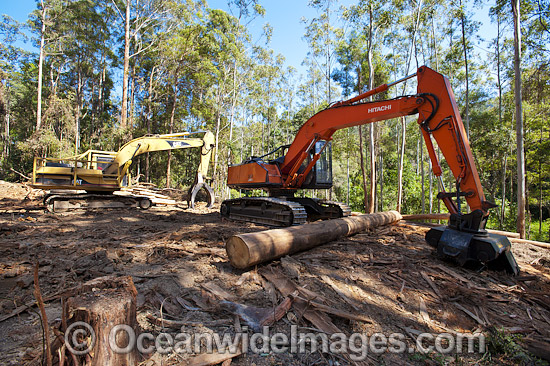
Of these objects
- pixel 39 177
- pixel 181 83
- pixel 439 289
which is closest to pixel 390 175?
pixel 181 83

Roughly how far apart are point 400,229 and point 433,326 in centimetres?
483

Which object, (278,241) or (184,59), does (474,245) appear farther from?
(184,59)

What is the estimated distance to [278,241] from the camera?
13.2 feet

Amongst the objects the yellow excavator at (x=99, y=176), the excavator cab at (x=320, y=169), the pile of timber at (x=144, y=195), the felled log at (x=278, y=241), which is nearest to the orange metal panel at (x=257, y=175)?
the excavator cab at (x=320, y=169)

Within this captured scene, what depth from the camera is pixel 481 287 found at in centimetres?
362

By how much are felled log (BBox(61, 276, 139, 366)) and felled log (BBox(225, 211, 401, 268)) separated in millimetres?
1864

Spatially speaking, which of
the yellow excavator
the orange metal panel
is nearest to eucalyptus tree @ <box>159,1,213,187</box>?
the yellow excavator

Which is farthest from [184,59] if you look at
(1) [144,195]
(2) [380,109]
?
(2) [380,109]

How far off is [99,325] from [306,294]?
211cm

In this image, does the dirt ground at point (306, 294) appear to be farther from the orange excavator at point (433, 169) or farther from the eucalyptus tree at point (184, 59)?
the eucalyptus tree at point (184, 59)

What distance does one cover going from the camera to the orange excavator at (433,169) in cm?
408

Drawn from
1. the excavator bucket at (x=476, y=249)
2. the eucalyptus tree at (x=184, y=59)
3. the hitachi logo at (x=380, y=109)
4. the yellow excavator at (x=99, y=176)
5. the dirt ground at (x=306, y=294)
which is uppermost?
the eucalyptus tree at (x=184, y=59)

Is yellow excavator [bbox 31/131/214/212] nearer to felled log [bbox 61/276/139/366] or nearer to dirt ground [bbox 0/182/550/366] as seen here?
dirt ground [bbox 0/182/550/366]

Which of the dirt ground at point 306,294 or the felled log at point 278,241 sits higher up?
the felled log at point 278,241
